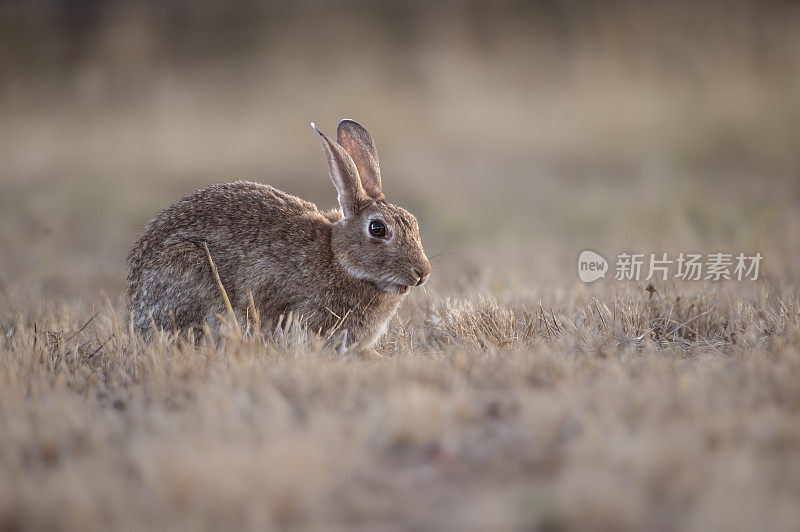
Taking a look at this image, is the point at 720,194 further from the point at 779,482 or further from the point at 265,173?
the point at 779,482

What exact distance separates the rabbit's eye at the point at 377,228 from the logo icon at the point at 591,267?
2348mm

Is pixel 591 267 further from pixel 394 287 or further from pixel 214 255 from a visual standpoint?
pixel 214 255

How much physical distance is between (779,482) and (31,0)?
16119 mm

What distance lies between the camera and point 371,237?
4.96m

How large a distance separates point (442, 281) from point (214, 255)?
8.23 feet

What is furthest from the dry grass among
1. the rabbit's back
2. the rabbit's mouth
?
the rabbit's mouth

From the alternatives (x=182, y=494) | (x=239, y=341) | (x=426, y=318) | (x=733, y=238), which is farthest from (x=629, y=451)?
(x=733, y=238)

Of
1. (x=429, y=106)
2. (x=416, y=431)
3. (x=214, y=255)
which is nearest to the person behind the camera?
(x=416, y=431)

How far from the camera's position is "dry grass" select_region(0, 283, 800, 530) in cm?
228

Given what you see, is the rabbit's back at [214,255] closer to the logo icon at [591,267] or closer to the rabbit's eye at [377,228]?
the rabbit's eye at [377,228]

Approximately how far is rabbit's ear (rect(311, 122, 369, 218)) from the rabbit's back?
0.29 meters

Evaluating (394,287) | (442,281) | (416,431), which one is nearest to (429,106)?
(442,281)

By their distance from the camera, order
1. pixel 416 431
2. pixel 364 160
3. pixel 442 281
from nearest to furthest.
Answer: pixel 416 431 < pixel 364 160 < pixel 442 281

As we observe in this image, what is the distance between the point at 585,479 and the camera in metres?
2.35
